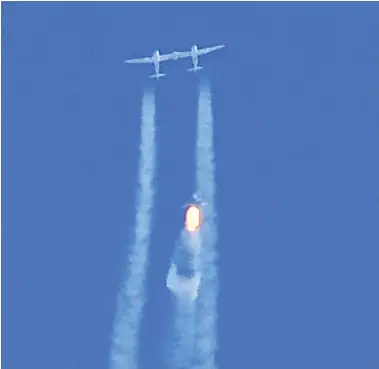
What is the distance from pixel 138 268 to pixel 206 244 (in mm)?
691

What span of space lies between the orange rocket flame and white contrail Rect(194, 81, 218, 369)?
62 millimetres

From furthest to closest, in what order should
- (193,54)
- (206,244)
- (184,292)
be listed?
1. (193,54)
2. (206,244)
3. (184,292)

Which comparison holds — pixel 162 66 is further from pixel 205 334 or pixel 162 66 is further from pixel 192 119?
pixel 205 334

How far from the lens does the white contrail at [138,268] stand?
1061 cm

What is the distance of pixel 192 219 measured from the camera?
10742 mm

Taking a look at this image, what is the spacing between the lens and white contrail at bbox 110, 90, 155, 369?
1061 cm

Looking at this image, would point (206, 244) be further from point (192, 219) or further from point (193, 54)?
point (193, 54)

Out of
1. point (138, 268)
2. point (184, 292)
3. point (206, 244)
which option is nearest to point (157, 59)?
point (206, 244)

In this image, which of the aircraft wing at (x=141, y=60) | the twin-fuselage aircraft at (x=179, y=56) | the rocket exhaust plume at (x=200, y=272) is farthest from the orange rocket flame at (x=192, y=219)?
the aircraft wing at (x=141, y=60)

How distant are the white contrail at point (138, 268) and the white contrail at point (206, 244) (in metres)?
0.48

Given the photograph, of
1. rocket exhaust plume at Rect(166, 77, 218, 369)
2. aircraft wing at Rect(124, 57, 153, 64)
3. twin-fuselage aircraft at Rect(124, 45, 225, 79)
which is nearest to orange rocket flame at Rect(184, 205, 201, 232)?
rocket exhaust plume at Rect(166, 77, 218, 369)

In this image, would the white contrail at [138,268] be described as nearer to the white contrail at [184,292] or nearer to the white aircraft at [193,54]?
the white contrail at [184,292]

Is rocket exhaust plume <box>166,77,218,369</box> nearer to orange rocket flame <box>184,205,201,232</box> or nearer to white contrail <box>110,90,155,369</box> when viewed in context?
orange rocket flame <box>184,205,201,232</box>

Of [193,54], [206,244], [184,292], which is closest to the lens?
[184,292]
